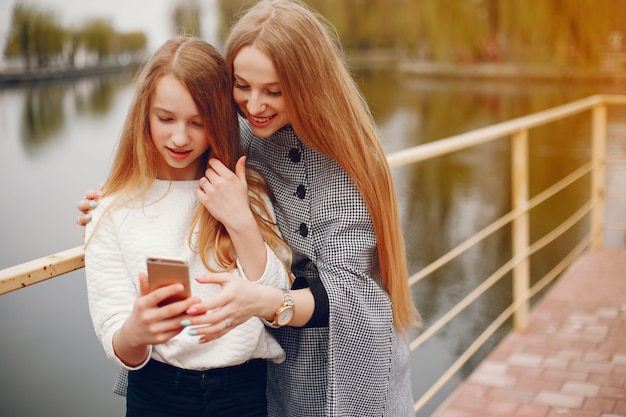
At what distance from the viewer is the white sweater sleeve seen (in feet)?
3.41

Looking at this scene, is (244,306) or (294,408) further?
A: (294,408)

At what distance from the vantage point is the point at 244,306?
0.98 m

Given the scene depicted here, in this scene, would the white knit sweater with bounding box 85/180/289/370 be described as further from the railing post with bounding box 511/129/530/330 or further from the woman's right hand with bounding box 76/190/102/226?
the railing post with bounding box 511/129/530/330

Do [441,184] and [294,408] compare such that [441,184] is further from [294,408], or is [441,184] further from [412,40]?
[294,408]

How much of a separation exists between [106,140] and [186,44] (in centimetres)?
2560

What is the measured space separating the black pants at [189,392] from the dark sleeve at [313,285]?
0.48 ft

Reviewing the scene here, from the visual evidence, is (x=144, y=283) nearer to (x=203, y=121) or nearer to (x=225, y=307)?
(x=225, y=307)

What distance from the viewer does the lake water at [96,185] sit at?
298 inches

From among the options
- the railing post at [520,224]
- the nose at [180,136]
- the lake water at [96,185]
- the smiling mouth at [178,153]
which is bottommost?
the lake water at [96,185]

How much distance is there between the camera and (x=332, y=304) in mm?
1114

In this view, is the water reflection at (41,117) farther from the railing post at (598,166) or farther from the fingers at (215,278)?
the fingers at (215,278)

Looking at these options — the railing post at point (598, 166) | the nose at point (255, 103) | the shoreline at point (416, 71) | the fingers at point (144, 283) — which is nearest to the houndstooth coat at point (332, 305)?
the nose at point (255, 103)

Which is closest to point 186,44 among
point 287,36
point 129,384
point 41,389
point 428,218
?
point 287,36

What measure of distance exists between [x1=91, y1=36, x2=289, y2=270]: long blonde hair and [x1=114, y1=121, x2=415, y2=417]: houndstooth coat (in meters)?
0.12
